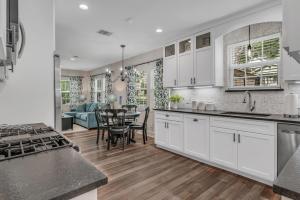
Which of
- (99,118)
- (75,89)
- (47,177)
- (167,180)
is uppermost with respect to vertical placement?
(75,89)

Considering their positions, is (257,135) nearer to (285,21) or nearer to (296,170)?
(296,170)

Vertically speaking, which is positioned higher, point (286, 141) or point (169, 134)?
point (286, 141)

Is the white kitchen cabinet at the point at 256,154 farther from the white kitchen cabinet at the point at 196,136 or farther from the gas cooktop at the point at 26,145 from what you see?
the gas cooktop at the point at 26,145

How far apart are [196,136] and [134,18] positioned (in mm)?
2484

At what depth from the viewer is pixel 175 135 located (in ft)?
12.0

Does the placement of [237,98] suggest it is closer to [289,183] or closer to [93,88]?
[289,183]

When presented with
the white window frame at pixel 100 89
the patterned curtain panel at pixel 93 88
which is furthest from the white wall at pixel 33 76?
the patterned curtain panel at pixel 93 88

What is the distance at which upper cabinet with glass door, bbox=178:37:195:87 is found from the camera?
3.70 metres

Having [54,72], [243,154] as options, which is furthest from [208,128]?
[54,72]

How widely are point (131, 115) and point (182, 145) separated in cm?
152

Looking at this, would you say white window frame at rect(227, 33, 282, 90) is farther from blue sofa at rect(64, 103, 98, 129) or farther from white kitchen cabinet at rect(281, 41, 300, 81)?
blue sofa at rect(64, 103, 98, 129)

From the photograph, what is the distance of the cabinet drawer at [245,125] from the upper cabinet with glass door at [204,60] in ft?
2.70

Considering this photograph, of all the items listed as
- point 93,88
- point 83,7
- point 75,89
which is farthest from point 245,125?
point 75,89

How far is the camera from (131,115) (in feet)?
14.3
